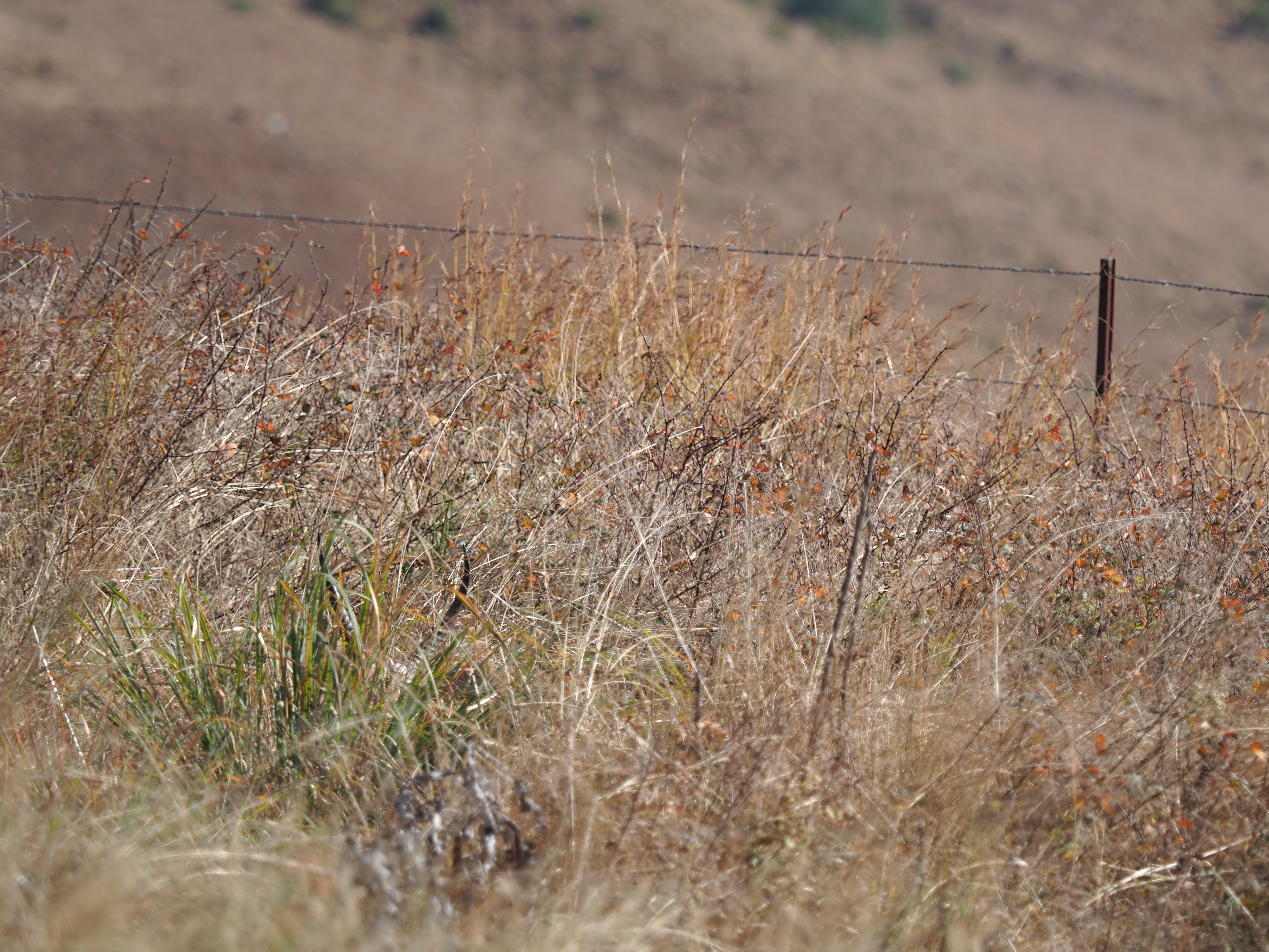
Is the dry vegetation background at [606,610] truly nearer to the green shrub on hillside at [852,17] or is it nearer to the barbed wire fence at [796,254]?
the barbed wire fence at [796,254]

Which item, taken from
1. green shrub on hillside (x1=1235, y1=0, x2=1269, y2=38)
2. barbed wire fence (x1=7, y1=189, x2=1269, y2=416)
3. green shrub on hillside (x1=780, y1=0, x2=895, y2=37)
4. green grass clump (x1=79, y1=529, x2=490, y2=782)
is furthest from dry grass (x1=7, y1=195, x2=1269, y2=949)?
green shrub on hillside (x1=1235, y1=0, x2=1269, y2=38)

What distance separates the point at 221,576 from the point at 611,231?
2.54m

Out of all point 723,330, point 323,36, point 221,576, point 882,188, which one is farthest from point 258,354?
point 323,36

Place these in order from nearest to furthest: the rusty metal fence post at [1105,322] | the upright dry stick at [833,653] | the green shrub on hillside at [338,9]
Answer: the upright dry stick at [833,653] < the rusty metal fence post at [1105,322] < the green shrub on hillside at [338,9]

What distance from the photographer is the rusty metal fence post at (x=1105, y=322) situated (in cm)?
427

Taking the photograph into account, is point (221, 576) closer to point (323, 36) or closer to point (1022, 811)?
point (1022, 811)

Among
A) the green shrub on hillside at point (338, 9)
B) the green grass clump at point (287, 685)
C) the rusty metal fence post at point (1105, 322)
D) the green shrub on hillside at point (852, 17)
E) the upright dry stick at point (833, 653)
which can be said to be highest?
the green shrub on hillside at point (852, 17)

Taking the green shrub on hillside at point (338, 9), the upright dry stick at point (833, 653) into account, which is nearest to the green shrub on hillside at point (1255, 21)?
the green shrub on hillside at point (338, 9)

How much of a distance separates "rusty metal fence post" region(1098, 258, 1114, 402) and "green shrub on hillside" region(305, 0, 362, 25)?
46725mm

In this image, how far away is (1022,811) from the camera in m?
1.85

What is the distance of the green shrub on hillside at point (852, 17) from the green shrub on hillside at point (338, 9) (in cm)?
2007

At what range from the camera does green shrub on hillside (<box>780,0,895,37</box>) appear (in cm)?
5166

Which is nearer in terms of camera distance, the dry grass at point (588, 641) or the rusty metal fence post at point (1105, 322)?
the dry grass at point (588, 641)

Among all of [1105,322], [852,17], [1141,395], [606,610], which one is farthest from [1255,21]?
[606,610]
